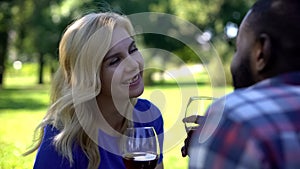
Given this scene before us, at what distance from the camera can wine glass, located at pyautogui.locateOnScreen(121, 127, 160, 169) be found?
202cm

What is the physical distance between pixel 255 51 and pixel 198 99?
106 centimetres

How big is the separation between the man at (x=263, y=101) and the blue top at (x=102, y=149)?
131 centimetres

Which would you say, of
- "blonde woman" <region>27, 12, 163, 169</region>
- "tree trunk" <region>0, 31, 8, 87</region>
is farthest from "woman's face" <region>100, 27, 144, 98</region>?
"tree trunk" <region>0, 31, 8, 87</region>

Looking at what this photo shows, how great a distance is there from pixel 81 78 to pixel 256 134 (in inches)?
61.6

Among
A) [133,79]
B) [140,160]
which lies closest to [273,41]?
[140,160]

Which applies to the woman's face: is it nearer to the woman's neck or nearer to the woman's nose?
the woman's nose

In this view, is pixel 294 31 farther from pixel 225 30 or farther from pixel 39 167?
pixel 225 30

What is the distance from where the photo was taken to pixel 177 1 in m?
31.9

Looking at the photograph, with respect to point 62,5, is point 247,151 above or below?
below

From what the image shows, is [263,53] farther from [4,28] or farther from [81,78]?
[4,28]

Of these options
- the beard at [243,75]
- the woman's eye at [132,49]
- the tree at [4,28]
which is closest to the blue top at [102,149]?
the woman's eye at [132,49]

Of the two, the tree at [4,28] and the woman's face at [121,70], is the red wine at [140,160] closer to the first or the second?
the woman's face at [121,70]

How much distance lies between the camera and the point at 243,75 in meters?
1.20

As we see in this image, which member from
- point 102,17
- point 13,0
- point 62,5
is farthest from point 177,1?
point 102,17
